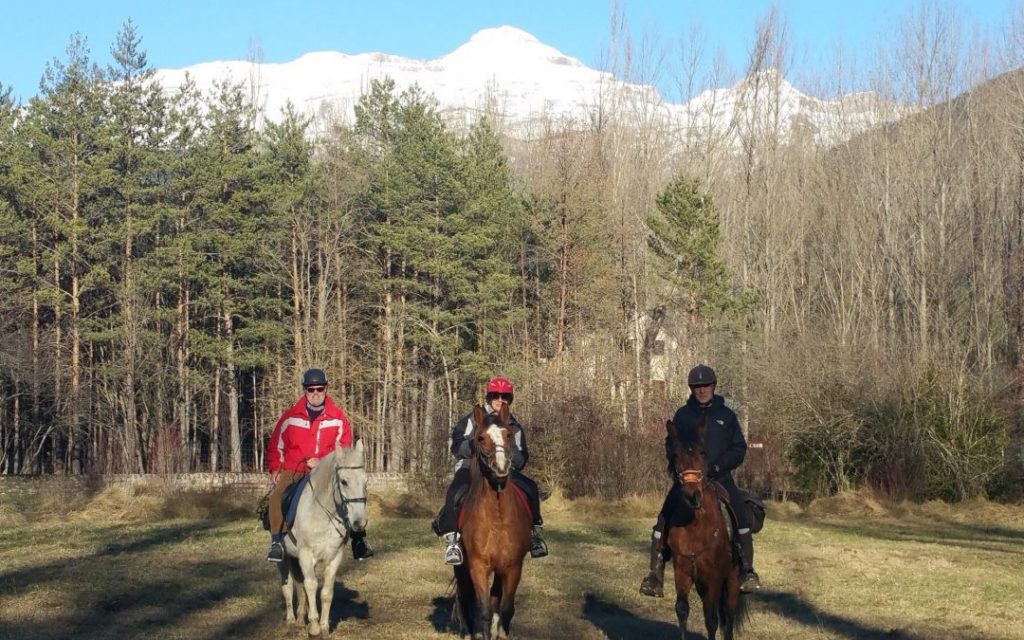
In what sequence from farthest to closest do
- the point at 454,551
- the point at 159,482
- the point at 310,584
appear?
the point at 159,482 → the point at 310,584 → the point at 454,551

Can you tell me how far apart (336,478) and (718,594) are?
141 inches

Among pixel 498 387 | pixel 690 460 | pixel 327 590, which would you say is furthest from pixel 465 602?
pixel 690 460

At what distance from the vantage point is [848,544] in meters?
21.0

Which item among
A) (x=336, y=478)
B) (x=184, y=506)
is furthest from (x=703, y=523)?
(x=184, y=506)

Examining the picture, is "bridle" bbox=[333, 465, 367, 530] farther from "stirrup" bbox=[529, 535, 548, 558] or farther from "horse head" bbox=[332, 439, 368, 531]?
"stirrup" bbox=[529, 535, 548, 558]

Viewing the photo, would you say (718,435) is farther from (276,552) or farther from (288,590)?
(288,590)

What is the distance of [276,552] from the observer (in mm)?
10789

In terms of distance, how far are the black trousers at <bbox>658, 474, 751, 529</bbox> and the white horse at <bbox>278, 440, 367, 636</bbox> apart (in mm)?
2735

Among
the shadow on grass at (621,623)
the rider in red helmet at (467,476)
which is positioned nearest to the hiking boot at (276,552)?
the rider in red helmet at (467,476)

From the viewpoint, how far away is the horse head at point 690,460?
9.27 metres

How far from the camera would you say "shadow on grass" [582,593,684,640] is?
11.7 meters

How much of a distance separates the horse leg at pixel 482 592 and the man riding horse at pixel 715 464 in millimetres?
1382

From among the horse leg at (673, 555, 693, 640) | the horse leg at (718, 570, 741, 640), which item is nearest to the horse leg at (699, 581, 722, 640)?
the horse leg at (673, 555, 693, 640)

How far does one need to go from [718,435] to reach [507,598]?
7.99ft
